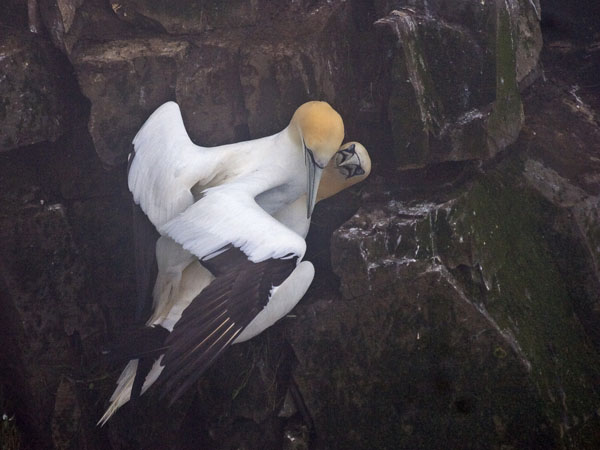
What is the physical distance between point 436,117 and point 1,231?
2638 millimetres

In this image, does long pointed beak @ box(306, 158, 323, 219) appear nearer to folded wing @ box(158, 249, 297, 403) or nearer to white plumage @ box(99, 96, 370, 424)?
white plumage @ box(99, 96, 370, 424)

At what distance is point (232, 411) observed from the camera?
3852 mm

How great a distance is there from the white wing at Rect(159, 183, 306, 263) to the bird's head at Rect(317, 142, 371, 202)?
Result: 0.81 m

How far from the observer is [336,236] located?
3.68 m

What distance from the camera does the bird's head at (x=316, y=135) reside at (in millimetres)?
3593

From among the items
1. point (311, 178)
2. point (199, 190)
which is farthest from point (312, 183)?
point (199, 190)

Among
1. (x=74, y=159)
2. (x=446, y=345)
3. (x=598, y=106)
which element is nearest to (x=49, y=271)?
(x=74, y=159)

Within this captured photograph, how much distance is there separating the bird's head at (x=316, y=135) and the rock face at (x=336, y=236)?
0.81 ft

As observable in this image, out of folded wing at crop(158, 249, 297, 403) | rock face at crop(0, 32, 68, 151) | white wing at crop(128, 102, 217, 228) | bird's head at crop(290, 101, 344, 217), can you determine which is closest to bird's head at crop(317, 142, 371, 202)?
bird's head at crop(290, 101, 344, 217)

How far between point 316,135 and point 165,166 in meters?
0.85

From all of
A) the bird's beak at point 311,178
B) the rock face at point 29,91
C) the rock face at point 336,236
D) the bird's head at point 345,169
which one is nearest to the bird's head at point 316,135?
the bird's beak at point 311,178

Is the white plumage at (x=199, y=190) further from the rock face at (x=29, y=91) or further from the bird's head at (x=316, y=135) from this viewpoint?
the rock face at (x=29, y=91)

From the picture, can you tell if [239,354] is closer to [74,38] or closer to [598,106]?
[74,38]

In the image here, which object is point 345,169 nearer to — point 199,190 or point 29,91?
point 199,190
